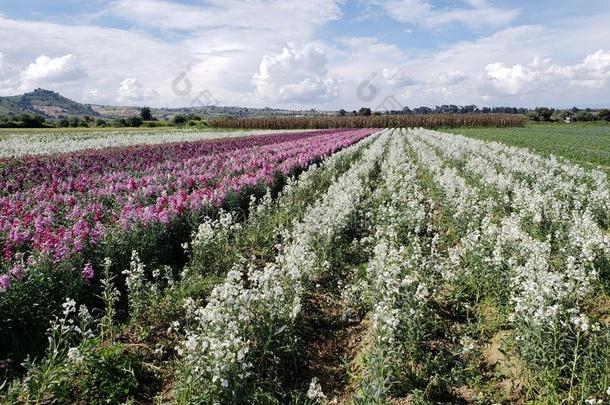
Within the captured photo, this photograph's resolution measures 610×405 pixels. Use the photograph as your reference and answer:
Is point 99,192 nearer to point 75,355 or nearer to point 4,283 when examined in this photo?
point 4,283

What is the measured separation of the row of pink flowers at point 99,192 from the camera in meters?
7.29

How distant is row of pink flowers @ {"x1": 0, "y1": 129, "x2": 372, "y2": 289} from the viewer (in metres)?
7.29

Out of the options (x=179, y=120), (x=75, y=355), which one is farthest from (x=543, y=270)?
(x=179, y=120)

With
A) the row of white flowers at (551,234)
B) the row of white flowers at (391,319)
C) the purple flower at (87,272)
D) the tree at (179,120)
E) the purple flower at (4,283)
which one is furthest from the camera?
the tree at (179,120)

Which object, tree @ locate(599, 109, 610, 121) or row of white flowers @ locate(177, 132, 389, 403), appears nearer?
row of white flowers @ locate(177, 132, 389, 403)

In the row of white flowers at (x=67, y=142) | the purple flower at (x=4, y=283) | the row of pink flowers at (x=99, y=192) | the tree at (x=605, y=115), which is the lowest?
the purple flower at (x=4, y=283)

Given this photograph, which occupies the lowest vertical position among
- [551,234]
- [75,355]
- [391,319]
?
[551,234]

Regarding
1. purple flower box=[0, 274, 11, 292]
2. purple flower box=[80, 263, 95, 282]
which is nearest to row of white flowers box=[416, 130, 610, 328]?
purple flower box=[80, 263, 95, 282]

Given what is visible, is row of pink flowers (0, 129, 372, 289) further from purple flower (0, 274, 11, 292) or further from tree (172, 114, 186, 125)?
tree (172, 114, 186, 125)

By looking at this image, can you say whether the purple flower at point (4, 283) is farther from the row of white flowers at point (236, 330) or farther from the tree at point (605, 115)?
the tree at point (605, 115)

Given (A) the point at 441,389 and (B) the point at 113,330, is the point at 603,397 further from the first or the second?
(B) the point at 113,330

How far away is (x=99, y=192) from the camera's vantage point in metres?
11.9

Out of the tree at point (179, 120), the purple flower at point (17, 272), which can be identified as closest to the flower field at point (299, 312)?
the purple flower at point (17, 272)

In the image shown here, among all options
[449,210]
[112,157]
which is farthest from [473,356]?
[112,157]
